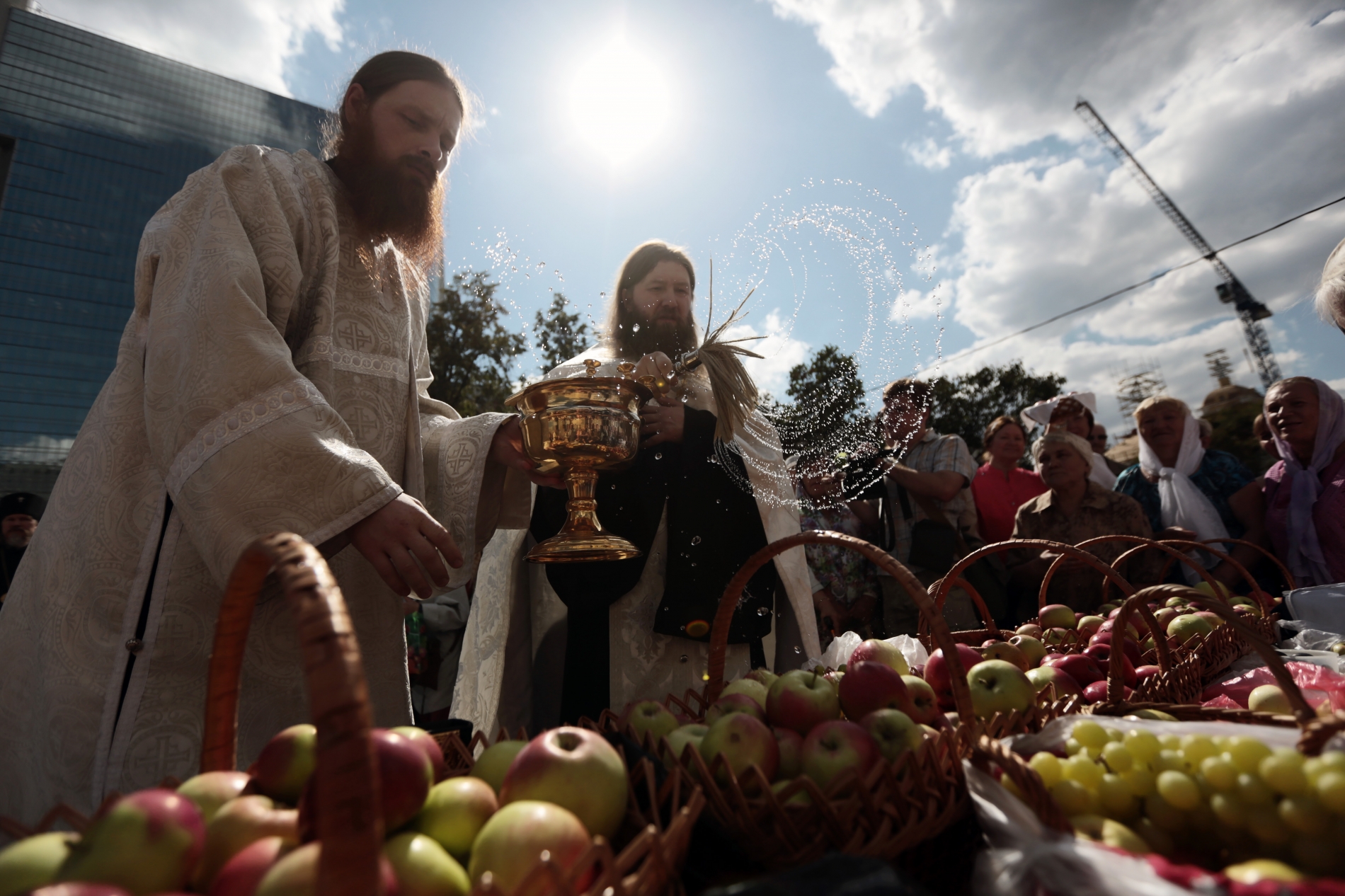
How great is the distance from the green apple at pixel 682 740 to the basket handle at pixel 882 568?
282 millimetres

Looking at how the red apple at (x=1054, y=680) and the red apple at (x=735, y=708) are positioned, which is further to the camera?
the red apple at (x=1054, y=680)

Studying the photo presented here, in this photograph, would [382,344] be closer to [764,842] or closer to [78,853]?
[78,853]

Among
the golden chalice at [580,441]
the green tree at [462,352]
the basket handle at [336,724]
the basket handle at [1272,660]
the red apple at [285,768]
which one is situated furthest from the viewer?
the green tree at [462,352]

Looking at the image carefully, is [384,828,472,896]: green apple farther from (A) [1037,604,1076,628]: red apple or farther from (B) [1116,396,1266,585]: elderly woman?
(B) [1116,396,1266,585]: elderly woman

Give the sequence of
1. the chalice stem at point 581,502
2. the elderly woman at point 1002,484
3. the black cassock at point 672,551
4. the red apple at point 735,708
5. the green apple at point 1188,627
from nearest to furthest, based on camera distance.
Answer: the red apple at point 735,708, the chalice stem at point 581,502, the green apple at point 1188,627, the black cassock at point 672,551, the elderly woman at point 1002,484

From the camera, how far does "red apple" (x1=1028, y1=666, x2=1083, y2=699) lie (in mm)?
1572

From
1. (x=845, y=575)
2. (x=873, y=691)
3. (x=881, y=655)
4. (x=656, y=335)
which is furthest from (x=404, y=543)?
(x=845, y=575)

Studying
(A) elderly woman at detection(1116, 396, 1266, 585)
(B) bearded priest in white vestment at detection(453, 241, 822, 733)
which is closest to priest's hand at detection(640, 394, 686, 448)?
(B) bearded priest in white vestment at detection(453, 241, 822, 733)

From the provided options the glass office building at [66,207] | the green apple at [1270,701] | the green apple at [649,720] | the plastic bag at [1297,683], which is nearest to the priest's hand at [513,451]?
the green apple at [649,720]

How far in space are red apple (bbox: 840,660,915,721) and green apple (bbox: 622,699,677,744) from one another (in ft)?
1.14

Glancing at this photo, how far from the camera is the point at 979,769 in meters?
0.94

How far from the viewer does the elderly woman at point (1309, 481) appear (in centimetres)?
333

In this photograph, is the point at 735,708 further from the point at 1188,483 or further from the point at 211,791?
the point at 1188,483

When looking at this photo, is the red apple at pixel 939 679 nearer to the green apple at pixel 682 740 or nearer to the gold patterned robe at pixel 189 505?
the green apple at pixel 682 740
